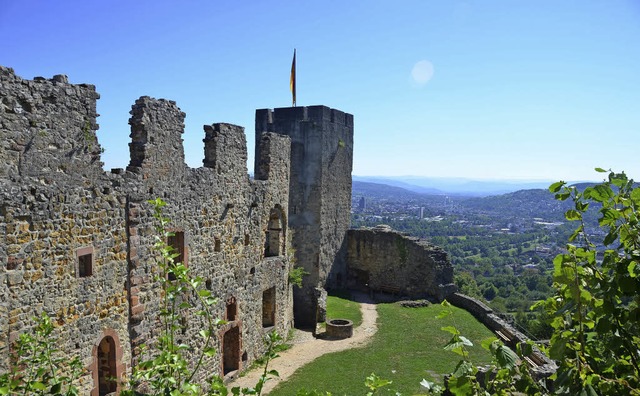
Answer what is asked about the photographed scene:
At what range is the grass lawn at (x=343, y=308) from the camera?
2364 cm

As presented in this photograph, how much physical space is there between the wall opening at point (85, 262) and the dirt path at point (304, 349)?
22.4 feet

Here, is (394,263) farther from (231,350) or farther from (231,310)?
(231,310)

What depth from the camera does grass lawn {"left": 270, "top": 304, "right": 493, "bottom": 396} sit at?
15.8 meters

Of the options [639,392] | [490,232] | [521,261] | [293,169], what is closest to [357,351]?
[293,169]

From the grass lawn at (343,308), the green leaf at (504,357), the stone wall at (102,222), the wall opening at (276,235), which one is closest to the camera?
the green leaf at (504,357)

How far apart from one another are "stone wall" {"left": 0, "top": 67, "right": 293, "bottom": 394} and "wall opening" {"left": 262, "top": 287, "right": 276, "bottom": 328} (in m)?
2.39

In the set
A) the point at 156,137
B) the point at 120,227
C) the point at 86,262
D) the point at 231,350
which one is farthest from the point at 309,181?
the point at 86,262

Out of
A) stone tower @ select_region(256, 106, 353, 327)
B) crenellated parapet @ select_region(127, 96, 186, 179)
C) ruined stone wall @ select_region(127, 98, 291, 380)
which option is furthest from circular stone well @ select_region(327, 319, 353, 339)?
crenellated parapet @ select_region(127, 96, 186, 179)

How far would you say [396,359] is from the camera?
18.5 meters

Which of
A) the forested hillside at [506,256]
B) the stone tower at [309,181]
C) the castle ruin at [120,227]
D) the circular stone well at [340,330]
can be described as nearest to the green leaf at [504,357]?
the castle ruin at [120,227]

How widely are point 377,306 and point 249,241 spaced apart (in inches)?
439

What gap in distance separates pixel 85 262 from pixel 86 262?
0.02 meters

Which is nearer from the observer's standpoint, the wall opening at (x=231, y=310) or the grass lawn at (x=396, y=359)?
the grass lawn at (x=396, y=359)

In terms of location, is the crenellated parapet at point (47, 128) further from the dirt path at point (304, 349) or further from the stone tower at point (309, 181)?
the stone tower at point (309, 181)
